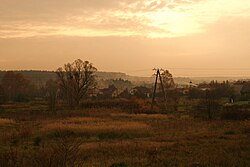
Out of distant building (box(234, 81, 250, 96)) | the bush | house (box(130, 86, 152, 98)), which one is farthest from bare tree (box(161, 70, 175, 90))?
the bush

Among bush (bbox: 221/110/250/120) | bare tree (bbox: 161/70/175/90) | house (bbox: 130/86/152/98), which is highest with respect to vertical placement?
bare tree (bbox: 161/70/175/90)

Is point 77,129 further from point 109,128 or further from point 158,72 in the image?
point 158,72

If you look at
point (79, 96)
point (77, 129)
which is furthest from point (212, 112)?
point (79, 96)

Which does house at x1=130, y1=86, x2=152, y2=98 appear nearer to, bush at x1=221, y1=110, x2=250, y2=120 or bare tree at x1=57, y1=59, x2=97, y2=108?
bare tree at x1=57, y1=59, x2=97, y2=108

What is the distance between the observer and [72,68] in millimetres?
65875

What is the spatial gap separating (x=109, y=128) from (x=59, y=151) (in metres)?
17.0

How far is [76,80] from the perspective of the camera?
62.3 m

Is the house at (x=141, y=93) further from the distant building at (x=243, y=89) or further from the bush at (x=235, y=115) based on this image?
the bush at (x=235, y=115)

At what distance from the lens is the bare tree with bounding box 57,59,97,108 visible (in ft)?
202

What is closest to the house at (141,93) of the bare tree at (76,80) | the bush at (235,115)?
the bare tree at (76,80)

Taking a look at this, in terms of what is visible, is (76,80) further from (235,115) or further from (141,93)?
(235,115)

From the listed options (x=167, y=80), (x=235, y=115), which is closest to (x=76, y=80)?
(x=167, y=80)

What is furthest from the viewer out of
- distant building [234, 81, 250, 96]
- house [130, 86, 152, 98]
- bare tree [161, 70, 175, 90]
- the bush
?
house [130, 86, 152, 98]

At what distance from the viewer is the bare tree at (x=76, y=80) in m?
61.7
